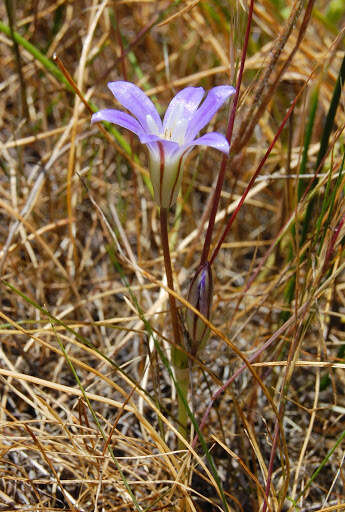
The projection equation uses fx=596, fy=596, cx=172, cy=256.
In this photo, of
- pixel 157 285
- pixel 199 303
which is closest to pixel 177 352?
pixel 199 303

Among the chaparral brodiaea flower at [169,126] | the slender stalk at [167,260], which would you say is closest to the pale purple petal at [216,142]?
the chaparral brodiaea flower at [169,126]

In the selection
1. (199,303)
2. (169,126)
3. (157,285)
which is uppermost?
(169,126)

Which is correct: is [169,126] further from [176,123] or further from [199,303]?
[199,303]

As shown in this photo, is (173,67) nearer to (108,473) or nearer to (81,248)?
(81,248)

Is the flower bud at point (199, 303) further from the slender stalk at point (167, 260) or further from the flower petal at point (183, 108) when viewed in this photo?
the flower petal at point (183, 108)

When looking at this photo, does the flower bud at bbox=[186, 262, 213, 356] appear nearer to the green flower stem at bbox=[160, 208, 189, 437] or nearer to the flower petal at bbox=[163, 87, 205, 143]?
the green flower stem at bbox=[160, 208, 189, 437]

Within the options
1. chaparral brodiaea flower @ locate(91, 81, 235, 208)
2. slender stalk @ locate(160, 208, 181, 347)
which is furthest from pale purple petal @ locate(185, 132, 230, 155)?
slender stalk @ locate(160, 208, 181, 347)
